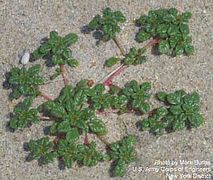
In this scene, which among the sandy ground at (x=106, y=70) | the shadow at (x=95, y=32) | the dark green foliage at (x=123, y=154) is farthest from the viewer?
the shadow at (x=95, y=32)

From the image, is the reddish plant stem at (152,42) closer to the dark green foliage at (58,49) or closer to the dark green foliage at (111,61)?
the dark green foliage at (111,61)

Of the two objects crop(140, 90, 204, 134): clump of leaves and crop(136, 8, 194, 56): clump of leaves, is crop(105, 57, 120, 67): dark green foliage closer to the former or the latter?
crop(136, 8, 194, 56): clump of leaves

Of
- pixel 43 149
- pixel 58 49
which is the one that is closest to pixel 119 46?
pixel 58 49

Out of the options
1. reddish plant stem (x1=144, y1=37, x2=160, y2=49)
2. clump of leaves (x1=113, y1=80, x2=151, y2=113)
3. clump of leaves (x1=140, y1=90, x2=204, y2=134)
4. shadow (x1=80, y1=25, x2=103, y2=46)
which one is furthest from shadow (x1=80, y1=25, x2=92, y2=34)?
clump of leaves (x1=140, y1=90, x2=204, y2=134)

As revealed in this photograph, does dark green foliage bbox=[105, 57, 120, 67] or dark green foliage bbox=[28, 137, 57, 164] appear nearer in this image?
dark green foliage bbox=[28, 137, 57, 164]

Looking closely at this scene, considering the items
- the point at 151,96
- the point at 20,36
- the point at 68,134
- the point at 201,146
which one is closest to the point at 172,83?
the point at 151,96

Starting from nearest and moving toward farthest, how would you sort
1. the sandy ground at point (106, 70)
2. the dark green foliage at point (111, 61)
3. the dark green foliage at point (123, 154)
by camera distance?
the dark green foliage at point (123, 154) → the sandy ground at point (106, 70) → the dark green foliage at point (111, 61)

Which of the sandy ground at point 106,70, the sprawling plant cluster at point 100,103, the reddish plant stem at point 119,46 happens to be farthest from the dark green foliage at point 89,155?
the reddish plant stem at point 119,46
